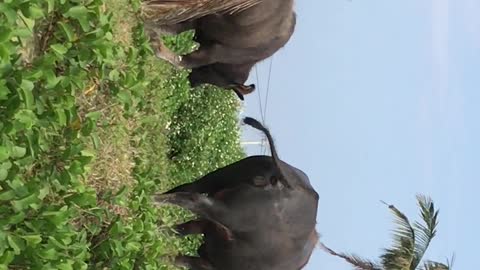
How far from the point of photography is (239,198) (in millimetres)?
8562

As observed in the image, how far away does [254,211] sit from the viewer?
8.53 m

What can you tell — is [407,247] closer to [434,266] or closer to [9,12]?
[434,266]

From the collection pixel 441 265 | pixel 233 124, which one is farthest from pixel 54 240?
pixel 233 124

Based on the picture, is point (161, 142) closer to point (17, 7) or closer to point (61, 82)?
point (61, 82)

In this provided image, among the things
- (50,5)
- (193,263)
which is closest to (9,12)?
(50,5)

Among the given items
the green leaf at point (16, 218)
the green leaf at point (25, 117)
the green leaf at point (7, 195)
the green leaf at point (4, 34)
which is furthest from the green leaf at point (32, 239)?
the green leaf at point (4, 34)

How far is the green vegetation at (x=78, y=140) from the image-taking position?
527 cm

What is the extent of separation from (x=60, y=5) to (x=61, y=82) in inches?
23.9

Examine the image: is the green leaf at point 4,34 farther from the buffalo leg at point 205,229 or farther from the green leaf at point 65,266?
the buffalo leg at point 205,229

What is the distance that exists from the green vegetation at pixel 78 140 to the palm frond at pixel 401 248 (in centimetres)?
379

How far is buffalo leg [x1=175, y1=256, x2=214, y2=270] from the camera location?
9.30 meters

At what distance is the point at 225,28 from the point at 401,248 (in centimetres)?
455

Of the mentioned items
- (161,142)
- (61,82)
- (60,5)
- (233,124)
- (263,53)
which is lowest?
(233,124)

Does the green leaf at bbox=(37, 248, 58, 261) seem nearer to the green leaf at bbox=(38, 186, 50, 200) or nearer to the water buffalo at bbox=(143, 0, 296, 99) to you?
the green leaf at bbox=(38, 186, 50, 200)
